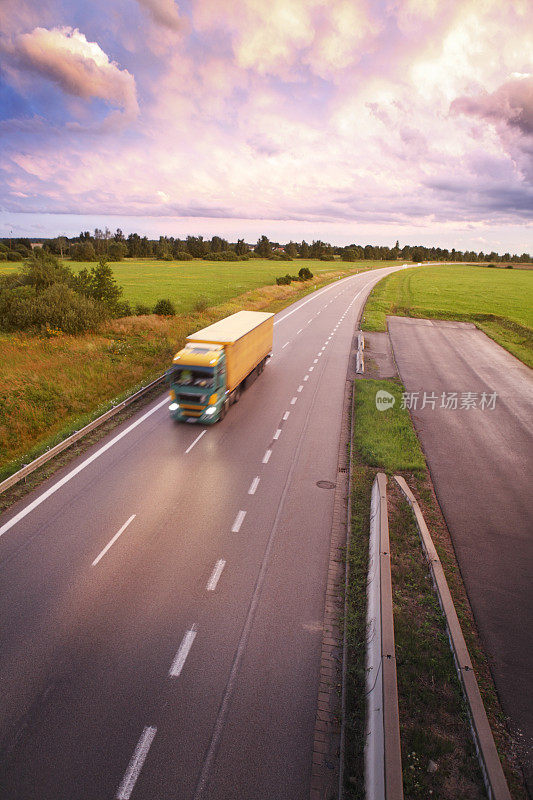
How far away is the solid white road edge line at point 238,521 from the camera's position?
1031cm

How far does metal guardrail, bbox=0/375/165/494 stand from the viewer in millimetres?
11516

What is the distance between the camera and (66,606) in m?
8.03

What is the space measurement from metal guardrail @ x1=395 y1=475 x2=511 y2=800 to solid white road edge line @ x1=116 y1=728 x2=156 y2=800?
15.0 ft

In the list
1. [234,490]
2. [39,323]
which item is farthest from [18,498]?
[39,323]

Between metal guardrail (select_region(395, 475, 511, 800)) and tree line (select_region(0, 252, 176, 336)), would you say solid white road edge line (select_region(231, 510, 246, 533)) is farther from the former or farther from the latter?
tree line (select_region(0, 252, 176, 336))

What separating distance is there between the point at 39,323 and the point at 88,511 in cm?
2194

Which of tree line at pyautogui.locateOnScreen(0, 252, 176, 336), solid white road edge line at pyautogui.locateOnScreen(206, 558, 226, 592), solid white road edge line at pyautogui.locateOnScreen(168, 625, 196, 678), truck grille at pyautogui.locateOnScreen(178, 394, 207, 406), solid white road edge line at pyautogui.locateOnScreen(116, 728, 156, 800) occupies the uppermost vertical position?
tree line at pyautogui.locateOnScreen(0, 252, 176, 336)

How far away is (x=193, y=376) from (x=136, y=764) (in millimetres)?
11392

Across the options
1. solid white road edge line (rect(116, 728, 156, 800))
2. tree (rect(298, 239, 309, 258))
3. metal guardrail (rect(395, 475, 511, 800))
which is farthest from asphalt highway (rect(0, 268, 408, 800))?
tree (rect(298, 239, 309, 258))

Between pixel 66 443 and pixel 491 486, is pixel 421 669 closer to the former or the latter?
pixel 491 486

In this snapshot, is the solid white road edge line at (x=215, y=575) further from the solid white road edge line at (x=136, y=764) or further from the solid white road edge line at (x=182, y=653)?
the solid white road edge line at (x=136, y=764)

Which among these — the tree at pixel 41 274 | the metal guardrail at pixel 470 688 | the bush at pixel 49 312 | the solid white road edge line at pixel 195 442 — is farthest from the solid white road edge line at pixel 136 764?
the tree at pixel 41 274

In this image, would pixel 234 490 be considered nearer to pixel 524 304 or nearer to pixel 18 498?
pixel 18 498

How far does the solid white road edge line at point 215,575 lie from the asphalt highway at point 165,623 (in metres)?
0.03
